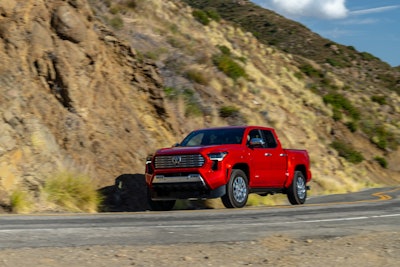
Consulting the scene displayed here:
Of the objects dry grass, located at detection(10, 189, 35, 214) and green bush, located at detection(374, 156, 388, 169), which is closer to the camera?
dry grass, located at detection(10, 189, 35, 214)

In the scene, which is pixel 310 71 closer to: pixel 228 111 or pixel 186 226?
pixel 228 111

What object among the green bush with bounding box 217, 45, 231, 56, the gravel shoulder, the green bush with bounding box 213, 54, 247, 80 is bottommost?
the gravel shoulder

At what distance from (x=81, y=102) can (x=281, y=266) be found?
13.5 m

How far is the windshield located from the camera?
54.5 ft

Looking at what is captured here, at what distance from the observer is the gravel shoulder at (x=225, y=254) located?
7.60 meters

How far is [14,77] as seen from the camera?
18750 millimetres

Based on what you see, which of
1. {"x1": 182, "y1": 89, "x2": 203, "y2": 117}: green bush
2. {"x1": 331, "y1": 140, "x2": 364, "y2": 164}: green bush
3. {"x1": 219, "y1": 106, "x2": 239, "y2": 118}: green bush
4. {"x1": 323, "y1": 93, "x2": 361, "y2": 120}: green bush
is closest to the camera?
{"x1": 182, "y1": 89, "x2": 203, "y2": 117}: green bush

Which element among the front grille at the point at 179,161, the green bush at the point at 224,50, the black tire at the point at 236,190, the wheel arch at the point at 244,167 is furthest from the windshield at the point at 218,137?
the green bush at the point at 224,50

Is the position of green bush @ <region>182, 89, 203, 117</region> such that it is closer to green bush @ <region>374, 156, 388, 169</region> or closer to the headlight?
the headlight

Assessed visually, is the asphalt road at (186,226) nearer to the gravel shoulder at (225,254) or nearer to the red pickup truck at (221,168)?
the gravel shoulder at (225,254)

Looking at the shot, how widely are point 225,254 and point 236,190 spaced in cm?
769

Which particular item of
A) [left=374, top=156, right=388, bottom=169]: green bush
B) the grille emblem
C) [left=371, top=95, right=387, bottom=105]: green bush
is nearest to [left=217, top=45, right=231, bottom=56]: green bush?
[left=374, top=156, right=388, bottom=169]: green bush

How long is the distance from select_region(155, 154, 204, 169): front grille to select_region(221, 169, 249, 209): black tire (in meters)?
0.84

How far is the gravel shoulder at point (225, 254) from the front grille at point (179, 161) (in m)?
6.26
